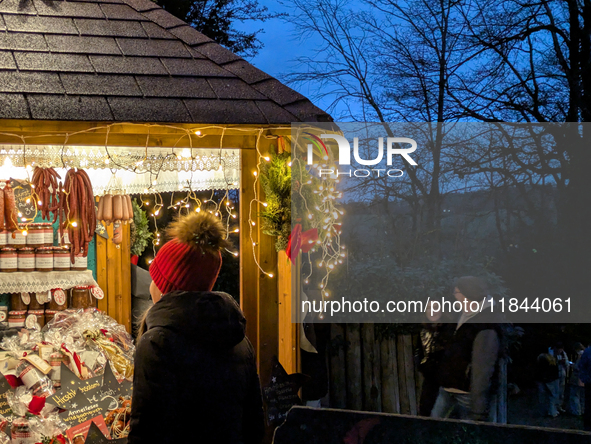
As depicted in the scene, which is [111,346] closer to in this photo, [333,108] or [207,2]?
[333,108]

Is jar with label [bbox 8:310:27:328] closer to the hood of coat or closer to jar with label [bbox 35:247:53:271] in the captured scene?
jar with label [bbox 35:247:53:271]

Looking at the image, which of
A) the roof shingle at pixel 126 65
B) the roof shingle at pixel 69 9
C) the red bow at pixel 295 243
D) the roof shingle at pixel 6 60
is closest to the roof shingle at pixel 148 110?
the roof shingle at pixel 126 65

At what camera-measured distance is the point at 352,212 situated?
7566 mm

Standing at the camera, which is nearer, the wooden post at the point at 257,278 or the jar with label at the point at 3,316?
the wooden post at the point at 257,278

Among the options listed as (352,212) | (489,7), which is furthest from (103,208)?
(489,7)

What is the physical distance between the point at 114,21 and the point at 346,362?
11.8 feet

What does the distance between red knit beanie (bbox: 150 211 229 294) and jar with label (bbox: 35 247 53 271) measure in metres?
3.08

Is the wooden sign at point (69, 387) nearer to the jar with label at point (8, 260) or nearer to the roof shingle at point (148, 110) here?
the roof shingle at point (148, 110)

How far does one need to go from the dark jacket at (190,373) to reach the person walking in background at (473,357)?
2171 millimetres

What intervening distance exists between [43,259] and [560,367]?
5.92 m

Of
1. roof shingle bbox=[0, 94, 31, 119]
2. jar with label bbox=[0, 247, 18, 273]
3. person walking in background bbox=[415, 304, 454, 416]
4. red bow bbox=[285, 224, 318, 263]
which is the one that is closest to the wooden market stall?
roof shingle bbox=[0, 94, 31, 119]

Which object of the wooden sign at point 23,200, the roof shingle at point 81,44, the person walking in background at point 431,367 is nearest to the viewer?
the roof shingle at point 81,44

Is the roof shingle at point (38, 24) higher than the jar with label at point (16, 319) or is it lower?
higher

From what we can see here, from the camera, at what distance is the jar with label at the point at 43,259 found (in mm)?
4496
